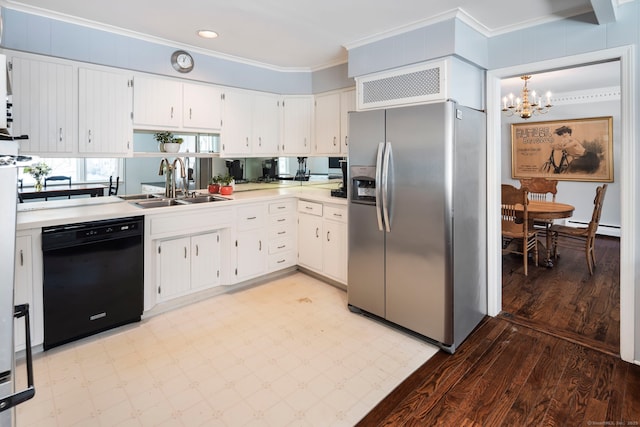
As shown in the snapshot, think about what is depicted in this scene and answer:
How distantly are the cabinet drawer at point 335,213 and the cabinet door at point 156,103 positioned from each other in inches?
66.0

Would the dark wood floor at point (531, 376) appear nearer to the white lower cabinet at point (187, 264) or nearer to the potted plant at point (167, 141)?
the white lower cabinet at point (187, 264)

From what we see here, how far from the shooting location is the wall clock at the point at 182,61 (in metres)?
3.33

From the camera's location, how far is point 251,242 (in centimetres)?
366

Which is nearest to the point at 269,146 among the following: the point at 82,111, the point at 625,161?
the point at 82,111

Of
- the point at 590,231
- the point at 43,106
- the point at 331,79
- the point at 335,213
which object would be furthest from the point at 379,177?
the point at 590,231

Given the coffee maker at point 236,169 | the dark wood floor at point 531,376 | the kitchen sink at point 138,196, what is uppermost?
the coffee maker at point 236,169

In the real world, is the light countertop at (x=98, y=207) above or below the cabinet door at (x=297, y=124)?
below

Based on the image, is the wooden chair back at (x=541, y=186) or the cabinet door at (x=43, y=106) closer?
the cabinet door at (x=43, y=106)

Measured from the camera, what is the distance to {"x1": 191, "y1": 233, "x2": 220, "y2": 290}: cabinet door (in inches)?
128

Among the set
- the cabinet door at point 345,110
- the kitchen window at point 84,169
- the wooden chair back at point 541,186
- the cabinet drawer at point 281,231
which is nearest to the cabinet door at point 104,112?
the kitchen window at point 84,169

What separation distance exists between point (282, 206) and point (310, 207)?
317 millimetres

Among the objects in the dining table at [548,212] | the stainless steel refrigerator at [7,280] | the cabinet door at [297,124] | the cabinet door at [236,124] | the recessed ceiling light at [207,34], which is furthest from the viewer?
the cabinet door at [297,124]

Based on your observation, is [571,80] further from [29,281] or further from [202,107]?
[29,281]

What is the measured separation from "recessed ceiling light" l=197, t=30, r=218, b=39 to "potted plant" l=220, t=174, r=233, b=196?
1.42m
